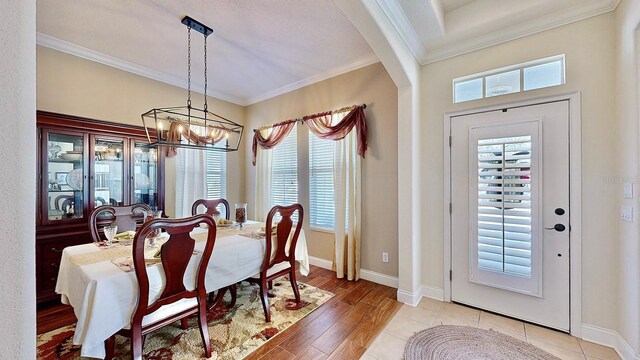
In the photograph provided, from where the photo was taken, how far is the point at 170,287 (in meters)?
1.71

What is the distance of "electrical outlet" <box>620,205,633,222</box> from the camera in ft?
5.99

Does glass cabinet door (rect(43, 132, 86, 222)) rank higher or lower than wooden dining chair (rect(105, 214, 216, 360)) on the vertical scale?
higher

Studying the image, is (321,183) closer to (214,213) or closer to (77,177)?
(214,213)

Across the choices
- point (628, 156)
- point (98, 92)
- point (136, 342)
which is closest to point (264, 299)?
point (136, 342)

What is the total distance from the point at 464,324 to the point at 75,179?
173 inches

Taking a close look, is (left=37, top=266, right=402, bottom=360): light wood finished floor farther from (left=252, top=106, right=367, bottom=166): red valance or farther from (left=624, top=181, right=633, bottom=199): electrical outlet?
(left=624, top=181, right=633, bottom=199): electrical outlet

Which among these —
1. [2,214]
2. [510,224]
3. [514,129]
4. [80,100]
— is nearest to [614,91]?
[514,129]

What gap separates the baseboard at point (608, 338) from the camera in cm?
187

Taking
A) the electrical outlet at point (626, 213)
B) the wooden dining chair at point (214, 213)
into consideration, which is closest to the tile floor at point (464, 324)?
the electrical outlet at point (626, 213)

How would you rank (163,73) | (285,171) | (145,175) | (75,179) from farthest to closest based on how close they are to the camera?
(285,171) < (163,73) < (145,175) < (75,179)

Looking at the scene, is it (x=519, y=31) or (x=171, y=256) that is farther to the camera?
(x=519, y=31)

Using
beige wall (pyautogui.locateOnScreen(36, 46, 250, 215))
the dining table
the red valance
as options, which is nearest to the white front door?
the red valance

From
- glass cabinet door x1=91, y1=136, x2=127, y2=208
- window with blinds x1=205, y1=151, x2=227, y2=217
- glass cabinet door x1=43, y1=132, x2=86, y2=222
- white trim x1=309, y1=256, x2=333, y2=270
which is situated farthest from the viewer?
window with blinds x1=205, y1=151, x2=227, y2=217

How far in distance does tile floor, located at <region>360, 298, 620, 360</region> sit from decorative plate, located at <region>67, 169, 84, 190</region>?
3510 millimetres
